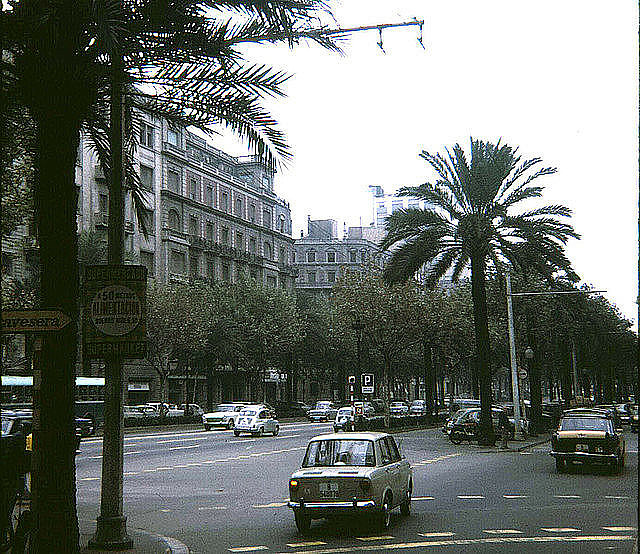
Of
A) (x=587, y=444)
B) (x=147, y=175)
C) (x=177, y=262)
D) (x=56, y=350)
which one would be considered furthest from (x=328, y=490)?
(x=177, y=262)

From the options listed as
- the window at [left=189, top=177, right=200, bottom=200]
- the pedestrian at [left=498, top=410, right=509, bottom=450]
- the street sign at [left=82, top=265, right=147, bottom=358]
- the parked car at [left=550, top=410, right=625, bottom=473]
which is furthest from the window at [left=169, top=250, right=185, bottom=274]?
the street sign at [left=82, top=265, right=147, bottom=358]

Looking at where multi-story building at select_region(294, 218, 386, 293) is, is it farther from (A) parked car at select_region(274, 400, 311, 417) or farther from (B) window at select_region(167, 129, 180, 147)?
(B) window at select_region(167, 129, 180, 147)

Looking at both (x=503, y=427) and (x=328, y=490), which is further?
(x=503, y=427)

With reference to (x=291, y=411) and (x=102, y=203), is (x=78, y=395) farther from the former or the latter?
(x=291, y=411)

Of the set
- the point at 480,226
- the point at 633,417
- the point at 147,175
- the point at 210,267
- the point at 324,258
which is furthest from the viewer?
the point at 324,258

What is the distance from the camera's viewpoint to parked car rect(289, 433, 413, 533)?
14141 mm

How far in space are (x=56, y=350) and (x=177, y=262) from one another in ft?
221

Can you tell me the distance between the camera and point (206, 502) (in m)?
18.7

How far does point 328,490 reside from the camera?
14.3 m

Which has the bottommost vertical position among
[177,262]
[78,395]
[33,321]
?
[78,395]

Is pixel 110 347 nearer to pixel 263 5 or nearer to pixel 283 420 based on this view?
pixel 263 5

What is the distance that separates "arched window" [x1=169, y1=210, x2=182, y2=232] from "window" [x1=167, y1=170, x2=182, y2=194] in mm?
2032

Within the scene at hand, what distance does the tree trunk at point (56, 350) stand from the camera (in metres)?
10.2

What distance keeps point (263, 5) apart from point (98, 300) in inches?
189
